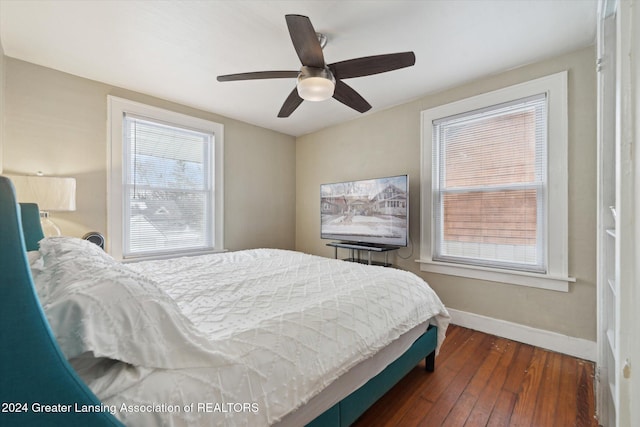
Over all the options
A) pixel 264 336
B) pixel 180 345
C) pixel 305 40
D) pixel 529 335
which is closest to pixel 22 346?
pixel 180 345

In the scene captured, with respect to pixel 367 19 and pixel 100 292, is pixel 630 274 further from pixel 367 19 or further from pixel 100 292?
pixel 367 19

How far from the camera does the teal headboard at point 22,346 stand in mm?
492

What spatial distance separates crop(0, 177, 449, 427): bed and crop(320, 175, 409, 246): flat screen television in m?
1.47

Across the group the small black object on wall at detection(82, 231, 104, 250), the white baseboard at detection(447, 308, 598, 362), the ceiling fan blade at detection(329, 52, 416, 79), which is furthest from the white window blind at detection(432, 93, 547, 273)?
the small black object on wall at detection(82, 231, 104, 250)

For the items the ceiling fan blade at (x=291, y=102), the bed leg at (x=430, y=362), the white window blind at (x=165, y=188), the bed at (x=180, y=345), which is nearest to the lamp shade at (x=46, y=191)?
the white window blind at (x=165, y=188)

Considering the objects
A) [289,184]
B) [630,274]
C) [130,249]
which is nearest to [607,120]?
[630,274]

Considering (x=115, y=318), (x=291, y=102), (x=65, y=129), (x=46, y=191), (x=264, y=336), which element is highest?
(x=291, y=102)

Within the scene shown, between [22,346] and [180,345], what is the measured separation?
0.36 metres

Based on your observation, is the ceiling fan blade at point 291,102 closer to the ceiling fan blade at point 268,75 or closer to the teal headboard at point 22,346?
the ceiling fan blade at point 268,75

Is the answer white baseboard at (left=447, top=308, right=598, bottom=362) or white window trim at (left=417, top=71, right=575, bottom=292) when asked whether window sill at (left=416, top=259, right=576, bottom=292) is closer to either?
white window trim at (left=417, top=71, right=575, bottom=292)

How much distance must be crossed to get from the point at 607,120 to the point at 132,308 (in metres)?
2.48

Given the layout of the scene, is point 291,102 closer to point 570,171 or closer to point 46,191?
point 46,191

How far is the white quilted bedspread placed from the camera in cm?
73

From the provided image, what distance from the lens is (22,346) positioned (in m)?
0.51
